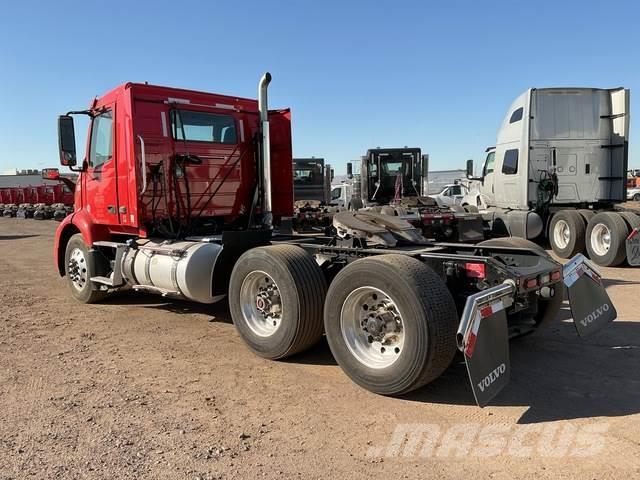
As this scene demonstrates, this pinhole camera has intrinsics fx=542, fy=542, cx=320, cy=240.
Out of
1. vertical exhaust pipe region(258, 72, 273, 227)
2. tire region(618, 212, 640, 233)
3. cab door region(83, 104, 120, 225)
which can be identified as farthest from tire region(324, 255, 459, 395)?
tire region(618, 212, 640, 233)

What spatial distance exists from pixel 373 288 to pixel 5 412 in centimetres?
286

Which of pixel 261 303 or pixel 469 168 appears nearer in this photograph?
pixel 261 303

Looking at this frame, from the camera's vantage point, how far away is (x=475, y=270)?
4.34 m

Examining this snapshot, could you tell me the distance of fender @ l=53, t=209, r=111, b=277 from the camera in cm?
757

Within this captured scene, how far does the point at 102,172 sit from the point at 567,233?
30.6 ft

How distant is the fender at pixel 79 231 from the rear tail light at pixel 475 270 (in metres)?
5.37

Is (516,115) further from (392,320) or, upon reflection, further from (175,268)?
(392,320)

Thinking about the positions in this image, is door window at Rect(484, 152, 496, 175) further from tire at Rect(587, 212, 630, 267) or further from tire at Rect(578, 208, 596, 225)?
tire at Rect(587, 212, 630, 267)

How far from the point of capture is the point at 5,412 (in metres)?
3.96

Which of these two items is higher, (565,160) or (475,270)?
(565,160)

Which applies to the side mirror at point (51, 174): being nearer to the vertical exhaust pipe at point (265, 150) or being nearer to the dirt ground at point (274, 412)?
the dirt ground at point (274, 412)

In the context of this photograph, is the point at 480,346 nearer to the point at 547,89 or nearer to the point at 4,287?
the point at 4,287

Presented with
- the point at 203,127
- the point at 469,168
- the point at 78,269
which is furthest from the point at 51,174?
the point at 469,168
